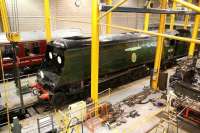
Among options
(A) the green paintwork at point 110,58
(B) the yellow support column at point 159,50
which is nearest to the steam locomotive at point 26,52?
(A) the green paintwork at point 110,58

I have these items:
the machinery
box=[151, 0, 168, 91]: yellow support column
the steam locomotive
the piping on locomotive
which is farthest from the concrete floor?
the steam locomotive

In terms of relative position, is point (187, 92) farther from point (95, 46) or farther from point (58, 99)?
point (58, 99)

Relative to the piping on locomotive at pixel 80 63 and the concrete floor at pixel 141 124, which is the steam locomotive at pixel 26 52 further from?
the concrete floor at pixel 141 124

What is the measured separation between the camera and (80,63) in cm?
718

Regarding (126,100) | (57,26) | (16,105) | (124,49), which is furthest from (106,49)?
(57,26)

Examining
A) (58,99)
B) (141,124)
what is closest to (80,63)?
(58,99)

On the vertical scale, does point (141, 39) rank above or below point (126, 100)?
above

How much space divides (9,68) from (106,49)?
16.4 feet

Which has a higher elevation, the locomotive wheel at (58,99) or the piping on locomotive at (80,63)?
the piping on locomotive at (80,63)

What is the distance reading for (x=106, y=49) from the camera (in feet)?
26.2

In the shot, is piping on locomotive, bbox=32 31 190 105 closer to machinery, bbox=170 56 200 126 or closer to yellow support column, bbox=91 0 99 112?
yellow support column, bbox=91 0 99 112

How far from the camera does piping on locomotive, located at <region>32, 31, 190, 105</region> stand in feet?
22.1

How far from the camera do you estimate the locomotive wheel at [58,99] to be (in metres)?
6.65

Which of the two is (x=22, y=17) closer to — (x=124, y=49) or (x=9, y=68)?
(x=9, y=68)
